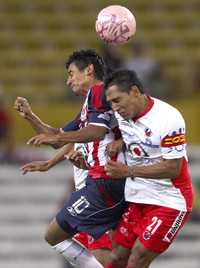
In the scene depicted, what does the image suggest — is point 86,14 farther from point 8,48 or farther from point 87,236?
point 87,236

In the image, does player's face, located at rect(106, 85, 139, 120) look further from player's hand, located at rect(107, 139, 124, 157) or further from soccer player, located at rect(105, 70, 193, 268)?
player's hand, located at rect(107, 139, 124, 157)

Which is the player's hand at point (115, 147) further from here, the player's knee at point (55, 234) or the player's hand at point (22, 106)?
the player's knee at point (55, 234)

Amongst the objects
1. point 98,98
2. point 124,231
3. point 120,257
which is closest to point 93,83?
point 98,98

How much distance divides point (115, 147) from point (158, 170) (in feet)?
2.10

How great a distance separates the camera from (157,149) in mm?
12930

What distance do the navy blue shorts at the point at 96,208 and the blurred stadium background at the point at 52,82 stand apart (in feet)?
22.3

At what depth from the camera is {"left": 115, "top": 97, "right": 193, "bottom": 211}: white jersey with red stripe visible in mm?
12781

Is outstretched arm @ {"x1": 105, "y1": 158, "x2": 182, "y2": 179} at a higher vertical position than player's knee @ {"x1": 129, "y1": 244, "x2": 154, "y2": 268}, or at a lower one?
higher

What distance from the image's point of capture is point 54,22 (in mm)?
22656

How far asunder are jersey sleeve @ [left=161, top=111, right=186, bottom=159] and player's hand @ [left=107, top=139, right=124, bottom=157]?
0.54 metres

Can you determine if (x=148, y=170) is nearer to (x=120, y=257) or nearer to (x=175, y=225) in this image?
(x=175, y=225)

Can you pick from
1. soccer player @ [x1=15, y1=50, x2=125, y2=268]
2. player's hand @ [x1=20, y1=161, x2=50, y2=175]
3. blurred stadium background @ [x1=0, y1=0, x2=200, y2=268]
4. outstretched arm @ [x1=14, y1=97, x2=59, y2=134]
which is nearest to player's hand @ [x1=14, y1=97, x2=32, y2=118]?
outstretched arm @ [x1=14, y1=97, x2=59, y2=134]

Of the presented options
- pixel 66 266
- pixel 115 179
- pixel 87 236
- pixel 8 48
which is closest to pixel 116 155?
pixel 115 179

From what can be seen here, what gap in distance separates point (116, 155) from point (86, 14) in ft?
31.3
